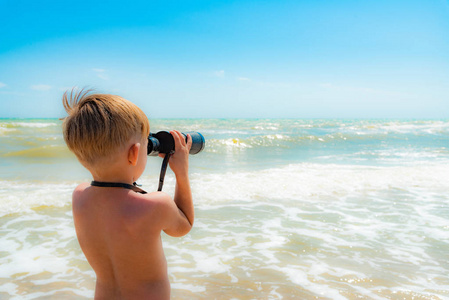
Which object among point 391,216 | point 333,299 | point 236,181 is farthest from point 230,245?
point 236,181

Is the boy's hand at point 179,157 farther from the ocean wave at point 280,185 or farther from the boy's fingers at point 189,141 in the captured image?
the ocean wave at point 280,185

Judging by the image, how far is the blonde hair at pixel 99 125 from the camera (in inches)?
47.1

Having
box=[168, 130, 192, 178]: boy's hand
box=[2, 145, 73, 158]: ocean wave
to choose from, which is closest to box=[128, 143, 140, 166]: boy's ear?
box=[168, 130, 192, 178]: boy's hand

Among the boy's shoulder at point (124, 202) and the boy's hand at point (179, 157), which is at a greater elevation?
the boy's hand at point (179, 157)

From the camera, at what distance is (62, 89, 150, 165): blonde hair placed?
1.20 metres

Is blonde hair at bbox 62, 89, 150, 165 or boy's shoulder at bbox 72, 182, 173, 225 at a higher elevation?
blonde hair at bbox 62, 89, 150, 165

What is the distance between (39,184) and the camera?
20.7ft

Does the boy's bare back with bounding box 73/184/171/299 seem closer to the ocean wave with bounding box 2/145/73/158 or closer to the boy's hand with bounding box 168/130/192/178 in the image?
the boy's hand with bounding box 168/130/192/178

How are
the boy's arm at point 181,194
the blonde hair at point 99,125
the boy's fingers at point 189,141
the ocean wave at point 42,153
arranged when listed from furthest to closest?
the ocean wave at point 42,153, the boy's fingers at point 189,141, the boy's arm at point 181,194, the blonde hair at point 99,125

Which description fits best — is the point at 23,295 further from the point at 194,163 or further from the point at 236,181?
the point at 194,163

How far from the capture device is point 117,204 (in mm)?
1247

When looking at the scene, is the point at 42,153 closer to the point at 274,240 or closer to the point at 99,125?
the point at 274,240

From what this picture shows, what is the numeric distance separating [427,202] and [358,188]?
3.71 feet

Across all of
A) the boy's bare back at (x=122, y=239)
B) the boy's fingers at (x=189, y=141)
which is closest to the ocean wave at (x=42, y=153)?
the boy's fingers at (x=189, y=141)
